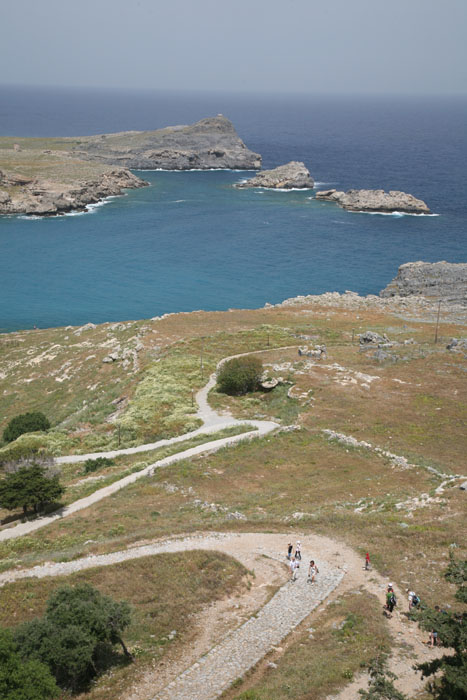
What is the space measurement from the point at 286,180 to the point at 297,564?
172 metres

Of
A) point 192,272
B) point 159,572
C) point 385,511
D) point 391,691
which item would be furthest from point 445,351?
point 192,272

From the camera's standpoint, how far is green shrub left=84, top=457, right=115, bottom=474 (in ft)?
127

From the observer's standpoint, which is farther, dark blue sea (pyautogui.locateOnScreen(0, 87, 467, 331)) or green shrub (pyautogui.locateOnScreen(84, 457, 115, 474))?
dark blue sea (pyautogui.locateOnScreen(0, 87, 467, 331))

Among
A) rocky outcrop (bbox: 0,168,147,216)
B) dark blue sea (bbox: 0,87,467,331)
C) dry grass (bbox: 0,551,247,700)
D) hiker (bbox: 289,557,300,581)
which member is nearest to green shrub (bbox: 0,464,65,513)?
dry grass (bbox: 0,551,247,700)

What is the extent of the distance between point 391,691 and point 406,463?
20.4m

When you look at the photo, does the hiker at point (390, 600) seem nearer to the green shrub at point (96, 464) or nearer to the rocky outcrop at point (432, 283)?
the green shrub at point (96, 464)

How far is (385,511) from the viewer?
29422mm

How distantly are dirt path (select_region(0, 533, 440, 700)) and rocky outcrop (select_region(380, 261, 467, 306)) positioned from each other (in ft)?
254

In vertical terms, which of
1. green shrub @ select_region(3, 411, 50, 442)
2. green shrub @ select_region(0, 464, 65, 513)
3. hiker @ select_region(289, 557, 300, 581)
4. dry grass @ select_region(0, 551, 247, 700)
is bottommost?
green shrub @ select_region(3, 411, 50, 442)

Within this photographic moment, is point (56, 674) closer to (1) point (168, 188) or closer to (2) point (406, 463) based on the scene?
(2) point (406, 463)

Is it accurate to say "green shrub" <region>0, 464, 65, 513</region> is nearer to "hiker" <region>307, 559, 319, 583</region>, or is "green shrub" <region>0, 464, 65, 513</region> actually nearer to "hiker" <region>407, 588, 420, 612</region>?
"hiker" <region>307, 559, 319, 583</region>

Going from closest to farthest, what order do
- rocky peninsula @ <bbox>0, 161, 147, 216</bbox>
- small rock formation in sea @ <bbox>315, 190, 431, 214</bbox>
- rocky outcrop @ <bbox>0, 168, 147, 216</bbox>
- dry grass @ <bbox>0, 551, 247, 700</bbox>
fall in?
dry grass @ <bbox>0, 551, 247, 700</bbox>
rocky outcrop @ <bbox>0, 168, 147, 216</bbox>
rocky peninsula @ <bbox>0, 161, 147, 216</bbox>
small rock formation in sea @ <bbox>315, 190, 431, 214</bbox>

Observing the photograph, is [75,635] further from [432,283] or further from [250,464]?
[432,283]

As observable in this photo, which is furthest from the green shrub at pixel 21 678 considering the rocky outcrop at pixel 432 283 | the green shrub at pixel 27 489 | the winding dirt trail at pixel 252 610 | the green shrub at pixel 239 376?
the rocky outcrop at pixel 432 283
